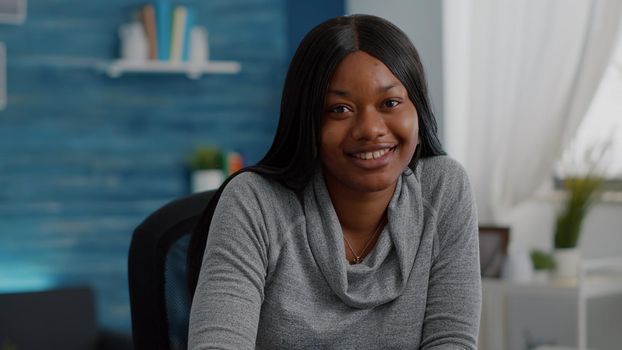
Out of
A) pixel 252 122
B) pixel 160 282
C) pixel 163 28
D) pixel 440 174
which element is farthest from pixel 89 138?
pixel 440 174

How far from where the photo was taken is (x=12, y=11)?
4297 mm

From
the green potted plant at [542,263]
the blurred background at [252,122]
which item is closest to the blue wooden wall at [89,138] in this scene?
the blurred background at [252,122]

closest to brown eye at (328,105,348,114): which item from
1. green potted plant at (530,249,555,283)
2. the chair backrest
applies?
the chair backrest

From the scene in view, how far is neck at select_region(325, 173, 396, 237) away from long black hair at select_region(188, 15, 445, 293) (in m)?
0.06

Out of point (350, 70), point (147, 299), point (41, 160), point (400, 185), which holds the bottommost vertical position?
point (41, 160)

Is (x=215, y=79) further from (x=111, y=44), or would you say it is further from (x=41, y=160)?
(x=41, y=160)

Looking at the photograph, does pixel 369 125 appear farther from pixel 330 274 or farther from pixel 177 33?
pixel 177 33

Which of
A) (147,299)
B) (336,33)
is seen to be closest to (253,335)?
(147,299)

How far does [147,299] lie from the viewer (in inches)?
61.2

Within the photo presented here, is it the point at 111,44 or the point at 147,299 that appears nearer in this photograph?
the point at 147,299

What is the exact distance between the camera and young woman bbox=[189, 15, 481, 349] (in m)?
1.33

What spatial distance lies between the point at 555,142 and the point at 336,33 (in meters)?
2.80

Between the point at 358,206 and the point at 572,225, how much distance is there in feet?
7.59

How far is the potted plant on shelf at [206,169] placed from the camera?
4.59m
